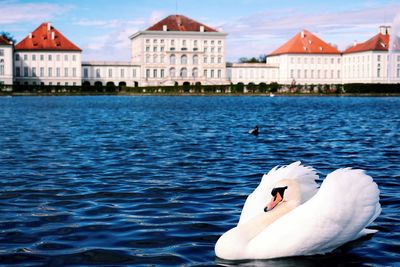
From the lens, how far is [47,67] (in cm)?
13038

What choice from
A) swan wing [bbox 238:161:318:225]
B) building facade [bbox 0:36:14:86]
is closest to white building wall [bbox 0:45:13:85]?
building facade [bbox 0:36:14:86]

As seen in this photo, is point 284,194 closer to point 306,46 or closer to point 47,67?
point 47,67

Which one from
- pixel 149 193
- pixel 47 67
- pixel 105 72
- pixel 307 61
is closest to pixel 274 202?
pixel 149 193

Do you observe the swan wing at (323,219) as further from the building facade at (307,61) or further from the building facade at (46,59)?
the building facade at (307,61)

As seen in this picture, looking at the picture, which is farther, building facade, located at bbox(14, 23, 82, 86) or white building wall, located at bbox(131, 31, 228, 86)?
white building wall, located at bbox(131, 31, 228, 86)

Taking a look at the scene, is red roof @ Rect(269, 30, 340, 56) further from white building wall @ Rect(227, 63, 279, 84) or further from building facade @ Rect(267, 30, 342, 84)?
white building wall @ Rect(227, 63, 279, 84)

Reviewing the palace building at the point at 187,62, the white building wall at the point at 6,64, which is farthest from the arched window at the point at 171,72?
the white building wall at the point at 6,64

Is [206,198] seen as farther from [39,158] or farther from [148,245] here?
[39,158]

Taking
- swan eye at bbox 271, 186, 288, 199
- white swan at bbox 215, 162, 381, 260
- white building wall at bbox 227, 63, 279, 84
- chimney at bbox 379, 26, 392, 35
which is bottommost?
white swan at bbox 215, 162, 381, 260

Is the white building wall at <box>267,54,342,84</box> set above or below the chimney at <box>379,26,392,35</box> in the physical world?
below

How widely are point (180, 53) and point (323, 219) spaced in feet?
441

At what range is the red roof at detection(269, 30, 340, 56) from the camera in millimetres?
145625

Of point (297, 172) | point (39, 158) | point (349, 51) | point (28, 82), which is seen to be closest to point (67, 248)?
point (297, 172)

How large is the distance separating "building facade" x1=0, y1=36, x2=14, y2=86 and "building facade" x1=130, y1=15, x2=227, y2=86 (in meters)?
25.7
